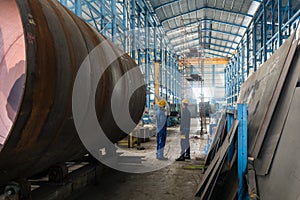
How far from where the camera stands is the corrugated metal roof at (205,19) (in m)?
15.3

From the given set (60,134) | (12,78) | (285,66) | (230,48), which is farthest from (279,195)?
(230,48)

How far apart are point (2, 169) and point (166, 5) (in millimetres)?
15490

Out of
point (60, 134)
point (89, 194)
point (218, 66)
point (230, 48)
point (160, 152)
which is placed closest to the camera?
point (60, 134)

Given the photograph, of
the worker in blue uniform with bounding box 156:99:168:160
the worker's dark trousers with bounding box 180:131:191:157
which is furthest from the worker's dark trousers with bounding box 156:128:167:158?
the worker's dark trousers with bounding box 180:131:191:157

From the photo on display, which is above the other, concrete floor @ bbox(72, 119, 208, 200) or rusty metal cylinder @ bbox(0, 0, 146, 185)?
rusty metal cylinder @ bbox(0, 0, 146, 185)

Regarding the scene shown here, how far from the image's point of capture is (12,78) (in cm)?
208

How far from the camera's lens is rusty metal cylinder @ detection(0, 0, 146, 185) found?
5.11 ft

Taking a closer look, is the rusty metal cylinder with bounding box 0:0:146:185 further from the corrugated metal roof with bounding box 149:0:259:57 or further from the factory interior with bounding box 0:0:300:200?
the corrugated metal roof with bounding box 149:0:259:57

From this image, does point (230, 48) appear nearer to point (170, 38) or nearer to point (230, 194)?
point (170, 38)

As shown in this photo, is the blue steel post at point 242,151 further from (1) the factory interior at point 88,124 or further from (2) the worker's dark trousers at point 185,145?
(2) the worker's dark trousers at point 185,145

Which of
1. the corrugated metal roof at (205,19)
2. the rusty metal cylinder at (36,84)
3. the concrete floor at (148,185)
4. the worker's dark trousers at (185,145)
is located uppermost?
the corrugated metal roof at (205,19)

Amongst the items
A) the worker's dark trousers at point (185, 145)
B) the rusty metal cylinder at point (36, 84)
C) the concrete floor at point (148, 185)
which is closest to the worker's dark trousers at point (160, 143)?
the worker's dark trousers at point (185, 145)

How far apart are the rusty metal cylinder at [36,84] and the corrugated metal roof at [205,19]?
45.0 ft

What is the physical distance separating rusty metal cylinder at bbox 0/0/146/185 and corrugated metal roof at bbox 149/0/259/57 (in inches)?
540
